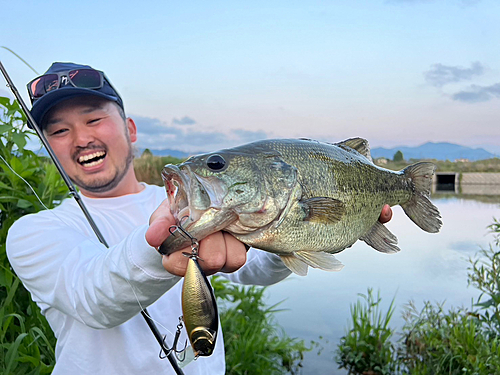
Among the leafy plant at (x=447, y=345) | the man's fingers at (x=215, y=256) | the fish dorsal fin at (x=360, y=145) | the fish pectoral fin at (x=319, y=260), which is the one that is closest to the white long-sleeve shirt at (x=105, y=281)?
the man's fingers at (x=215, y=256)

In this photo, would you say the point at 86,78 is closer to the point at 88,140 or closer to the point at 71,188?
the point at 88,140

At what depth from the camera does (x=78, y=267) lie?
1.96 meters

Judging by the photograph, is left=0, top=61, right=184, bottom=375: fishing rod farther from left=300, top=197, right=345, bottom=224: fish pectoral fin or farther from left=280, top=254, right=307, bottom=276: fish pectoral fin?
left=300, top=197, right=345, bottom=224: fish pectoral fin

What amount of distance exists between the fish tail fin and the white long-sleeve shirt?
2.67ft

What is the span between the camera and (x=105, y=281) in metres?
1.79

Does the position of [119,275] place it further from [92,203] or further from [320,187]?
[92,203]

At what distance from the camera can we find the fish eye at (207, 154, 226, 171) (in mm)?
1501

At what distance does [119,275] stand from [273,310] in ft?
14.4

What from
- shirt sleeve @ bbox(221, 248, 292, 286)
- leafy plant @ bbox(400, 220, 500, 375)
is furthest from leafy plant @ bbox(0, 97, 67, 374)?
leafy plant @ bbox(400, 220, 500, 375)

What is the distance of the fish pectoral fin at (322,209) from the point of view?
1603mm

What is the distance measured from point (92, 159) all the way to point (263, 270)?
4.28 ft

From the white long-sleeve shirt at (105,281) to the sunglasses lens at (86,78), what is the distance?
2.44 feet

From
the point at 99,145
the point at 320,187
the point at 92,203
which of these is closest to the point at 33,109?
the point at 99,145

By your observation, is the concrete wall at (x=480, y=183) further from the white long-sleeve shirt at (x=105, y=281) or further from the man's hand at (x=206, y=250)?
the man's hand at (x=206, y=250)
